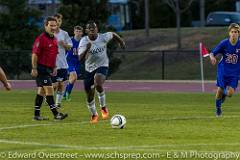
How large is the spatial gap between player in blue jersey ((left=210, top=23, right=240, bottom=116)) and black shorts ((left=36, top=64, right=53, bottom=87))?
3.48 meters

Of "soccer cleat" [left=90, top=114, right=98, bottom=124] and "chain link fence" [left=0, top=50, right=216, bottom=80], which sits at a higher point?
"soccer cleat" [left=90, top=114, right=98, bottom=124]

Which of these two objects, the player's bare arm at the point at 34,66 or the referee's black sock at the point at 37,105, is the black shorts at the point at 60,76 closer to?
the referee's black sock at the point at 37,105

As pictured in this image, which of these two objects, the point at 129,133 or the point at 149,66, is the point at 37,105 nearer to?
the point at 129,133

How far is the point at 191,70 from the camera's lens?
45688mm

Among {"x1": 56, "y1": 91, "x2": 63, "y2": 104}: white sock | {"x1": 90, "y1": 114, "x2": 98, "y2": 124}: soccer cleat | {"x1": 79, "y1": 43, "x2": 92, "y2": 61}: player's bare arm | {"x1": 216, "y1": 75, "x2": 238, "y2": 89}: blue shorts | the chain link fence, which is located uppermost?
{"x1": 79, "y1": 43, "x2": 92, "y2": 61}: player's bare arm

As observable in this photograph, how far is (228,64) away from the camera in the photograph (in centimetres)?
1900

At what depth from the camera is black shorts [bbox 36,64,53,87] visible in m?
18.2

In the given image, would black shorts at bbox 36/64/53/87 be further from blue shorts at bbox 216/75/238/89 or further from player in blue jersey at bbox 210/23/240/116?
blue shorts at bbox 216/75/238/89

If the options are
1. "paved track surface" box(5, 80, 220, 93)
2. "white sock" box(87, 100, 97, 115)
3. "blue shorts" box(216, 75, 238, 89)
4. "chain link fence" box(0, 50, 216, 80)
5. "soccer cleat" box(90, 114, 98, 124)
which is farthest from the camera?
"chain link fence" box(0, 50, 216, 80)

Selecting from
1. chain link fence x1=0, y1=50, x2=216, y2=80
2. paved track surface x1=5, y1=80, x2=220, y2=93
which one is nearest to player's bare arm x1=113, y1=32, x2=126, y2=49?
paved track surface x1=5, y1=80, x2=220, y2=93

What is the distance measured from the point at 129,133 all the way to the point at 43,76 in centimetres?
369

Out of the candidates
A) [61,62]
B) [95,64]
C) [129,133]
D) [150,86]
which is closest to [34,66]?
[95,64]

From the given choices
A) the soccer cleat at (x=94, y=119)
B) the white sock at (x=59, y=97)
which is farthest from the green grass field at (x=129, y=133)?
the white sock at (x=59, y=97)

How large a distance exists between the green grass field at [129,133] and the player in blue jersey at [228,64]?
0.57m
